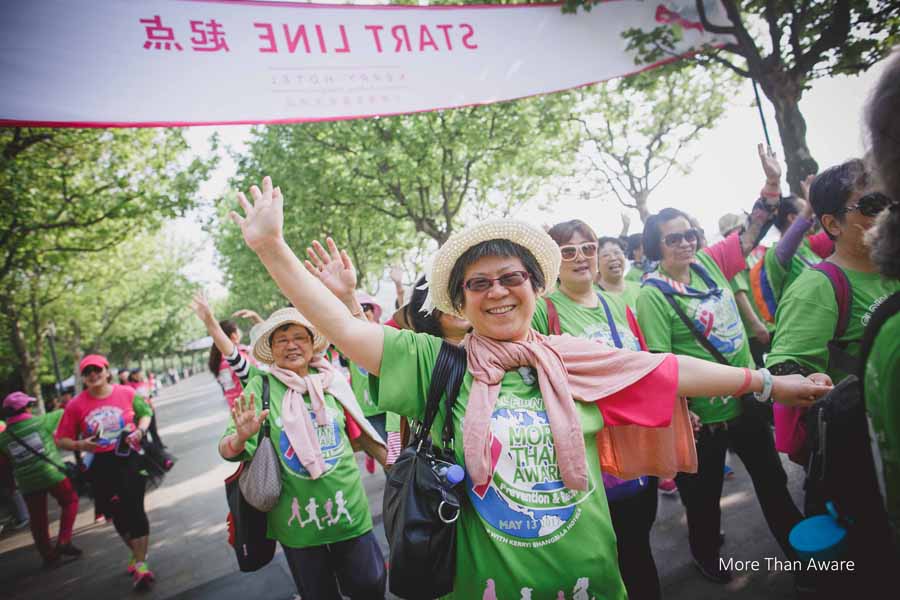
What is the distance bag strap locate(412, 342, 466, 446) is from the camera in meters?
1.65

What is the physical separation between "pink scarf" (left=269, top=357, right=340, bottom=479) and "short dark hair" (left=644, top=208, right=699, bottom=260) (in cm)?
258


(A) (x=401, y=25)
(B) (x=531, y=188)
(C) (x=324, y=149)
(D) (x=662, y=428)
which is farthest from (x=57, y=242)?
(B) (x=531, y=188)

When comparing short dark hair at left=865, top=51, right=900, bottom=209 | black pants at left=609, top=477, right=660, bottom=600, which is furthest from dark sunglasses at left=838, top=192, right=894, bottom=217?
black pants at left=609, top=477, right=660, bottom=600

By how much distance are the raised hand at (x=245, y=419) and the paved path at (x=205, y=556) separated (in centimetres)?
209

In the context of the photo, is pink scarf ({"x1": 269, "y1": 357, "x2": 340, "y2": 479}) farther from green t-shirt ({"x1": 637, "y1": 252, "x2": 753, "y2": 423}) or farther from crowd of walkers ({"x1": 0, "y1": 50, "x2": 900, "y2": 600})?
green t-shirt ({"x1": 637, "y1": 252, "x2": 753, "y2": 423})

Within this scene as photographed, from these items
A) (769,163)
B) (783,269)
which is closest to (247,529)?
(783,269)

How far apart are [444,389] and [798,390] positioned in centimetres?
140

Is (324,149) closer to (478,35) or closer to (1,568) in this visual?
(478,35)

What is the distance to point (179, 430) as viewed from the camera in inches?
549

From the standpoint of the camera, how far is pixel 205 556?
477 cm

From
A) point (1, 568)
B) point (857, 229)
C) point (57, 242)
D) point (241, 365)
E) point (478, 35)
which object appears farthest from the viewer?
point (57, 242)

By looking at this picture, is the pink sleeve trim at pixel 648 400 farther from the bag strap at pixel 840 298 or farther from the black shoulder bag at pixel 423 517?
the bag strap at pixel 840 298

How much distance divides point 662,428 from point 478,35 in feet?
11.9

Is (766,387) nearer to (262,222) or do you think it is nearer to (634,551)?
(634,551)
